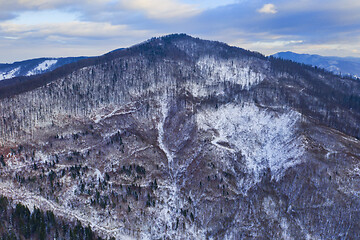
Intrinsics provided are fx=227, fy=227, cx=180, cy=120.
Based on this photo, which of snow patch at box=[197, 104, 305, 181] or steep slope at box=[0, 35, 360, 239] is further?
snow patch at box=[197, 104, 305, 181]

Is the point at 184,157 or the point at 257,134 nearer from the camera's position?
the point at 184,157

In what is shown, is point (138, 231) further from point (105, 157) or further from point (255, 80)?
point (255, 80)

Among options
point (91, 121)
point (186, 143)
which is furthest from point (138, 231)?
point (91, 121)

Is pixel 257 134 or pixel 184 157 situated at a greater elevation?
pixel 257 134

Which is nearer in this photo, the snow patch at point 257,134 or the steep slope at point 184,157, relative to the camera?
the steep slope at point 184,157
